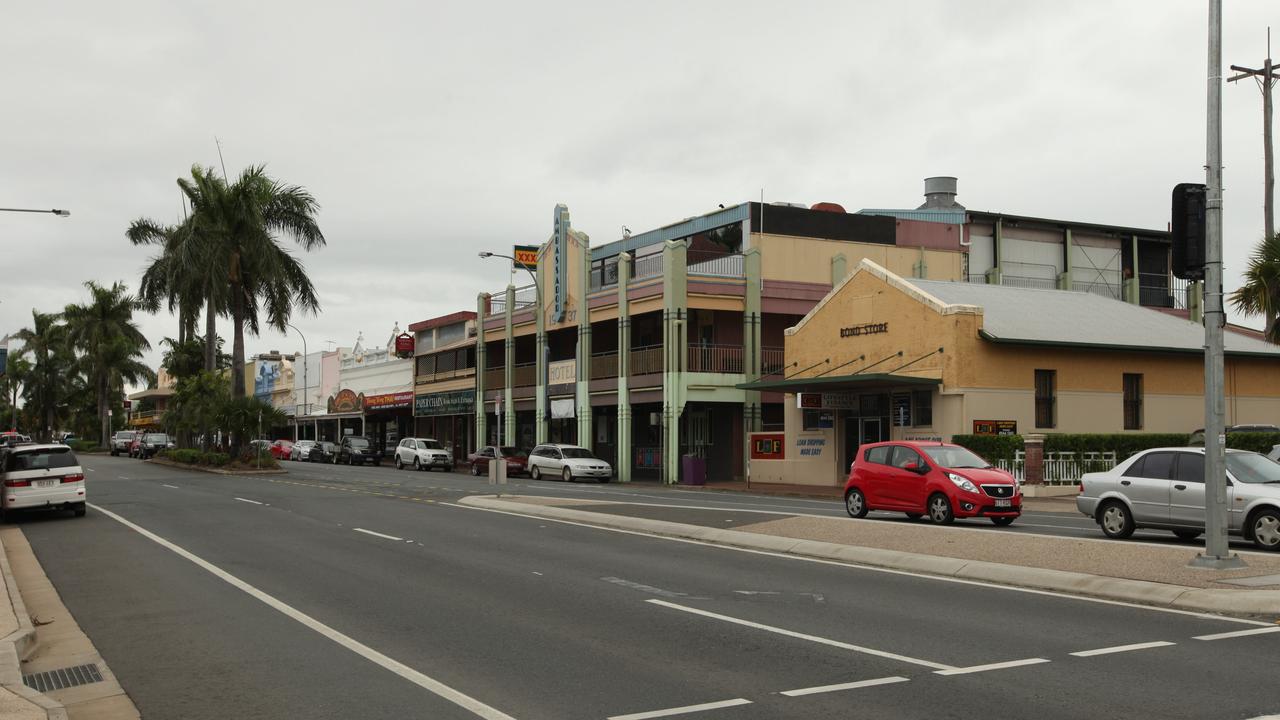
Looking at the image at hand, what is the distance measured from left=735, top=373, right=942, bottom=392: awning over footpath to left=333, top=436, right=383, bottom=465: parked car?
32.5 meters

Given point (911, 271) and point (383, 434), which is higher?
point (911, 271)

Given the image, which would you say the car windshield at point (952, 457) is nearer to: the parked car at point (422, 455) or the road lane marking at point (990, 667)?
the road lane marking at point (990, 667)

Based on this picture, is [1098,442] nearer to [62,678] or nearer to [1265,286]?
[1265,286]

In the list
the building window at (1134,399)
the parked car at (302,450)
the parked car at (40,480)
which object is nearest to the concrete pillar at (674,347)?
the building window at (1134,399)

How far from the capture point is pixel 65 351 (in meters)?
86.8

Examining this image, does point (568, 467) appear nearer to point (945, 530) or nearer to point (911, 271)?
point (911, 271)

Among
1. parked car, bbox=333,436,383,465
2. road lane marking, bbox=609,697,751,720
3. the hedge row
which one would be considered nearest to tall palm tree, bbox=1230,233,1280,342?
the hedge row

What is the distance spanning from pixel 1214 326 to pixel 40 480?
865 inches

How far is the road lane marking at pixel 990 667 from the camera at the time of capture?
850 cm

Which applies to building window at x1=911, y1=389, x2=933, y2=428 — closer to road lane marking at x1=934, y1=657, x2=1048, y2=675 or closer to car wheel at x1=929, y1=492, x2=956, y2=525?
car wheel at x1=929, y1=492, x2=956, y2=525

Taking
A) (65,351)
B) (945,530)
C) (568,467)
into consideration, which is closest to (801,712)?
(945,530)

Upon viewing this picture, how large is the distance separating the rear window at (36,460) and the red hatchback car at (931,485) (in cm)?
1643

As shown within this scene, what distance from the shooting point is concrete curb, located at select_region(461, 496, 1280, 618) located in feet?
36.7

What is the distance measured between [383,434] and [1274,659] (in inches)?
2850
